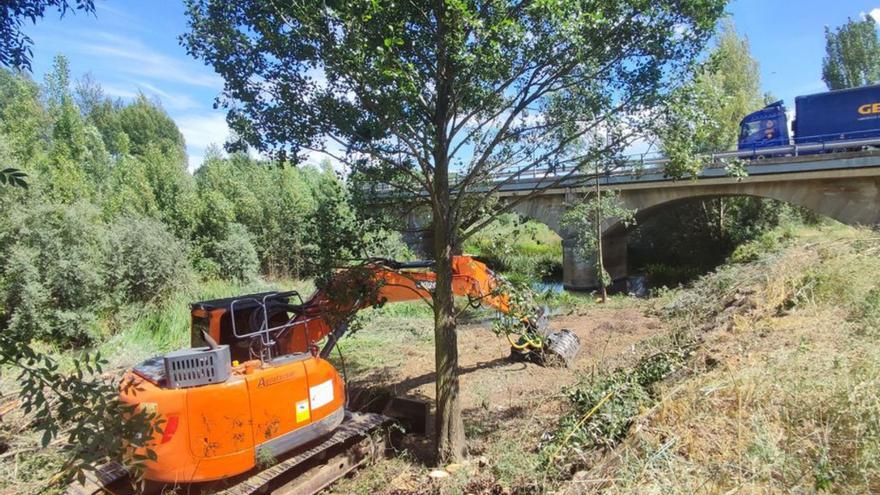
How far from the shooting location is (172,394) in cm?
489

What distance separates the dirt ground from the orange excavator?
35.6 inches

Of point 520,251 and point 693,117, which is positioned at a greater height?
point 693,117

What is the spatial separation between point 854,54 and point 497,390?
43.3 meters

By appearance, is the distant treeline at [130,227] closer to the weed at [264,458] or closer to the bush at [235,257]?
the bush at [235,257]

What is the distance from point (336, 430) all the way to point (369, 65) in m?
4.23

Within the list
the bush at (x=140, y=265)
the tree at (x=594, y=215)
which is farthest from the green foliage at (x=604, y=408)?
the bush at (x=140, y=265)

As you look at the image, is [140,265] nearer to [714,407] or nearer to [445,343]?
[445,343]

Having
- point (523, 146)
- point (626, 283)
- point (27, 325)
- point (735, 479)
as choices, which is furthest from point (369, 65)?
point (626, 283)

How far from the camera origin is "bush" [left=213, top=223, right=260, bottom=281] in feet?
66.1

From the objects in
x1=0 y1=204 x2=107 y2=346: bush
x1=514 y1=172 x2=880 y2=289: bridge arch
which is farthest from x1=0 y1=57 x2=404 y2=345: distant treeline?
x1=514 y1=172 x2=880 y2=289: bridge arch

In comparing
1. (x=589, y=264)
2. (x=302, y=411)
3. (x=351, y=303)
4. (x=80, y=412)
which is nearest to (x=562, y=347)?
(x=351, y=303)

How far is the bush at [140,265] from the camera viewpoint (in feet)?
50.2

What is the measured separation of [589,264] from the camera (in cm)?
2558

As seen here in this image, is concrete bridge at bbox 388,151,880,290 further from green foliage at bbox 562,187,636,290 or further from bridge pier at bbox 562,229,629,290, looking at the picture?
bridge pier at bbox 562,229,629,290
